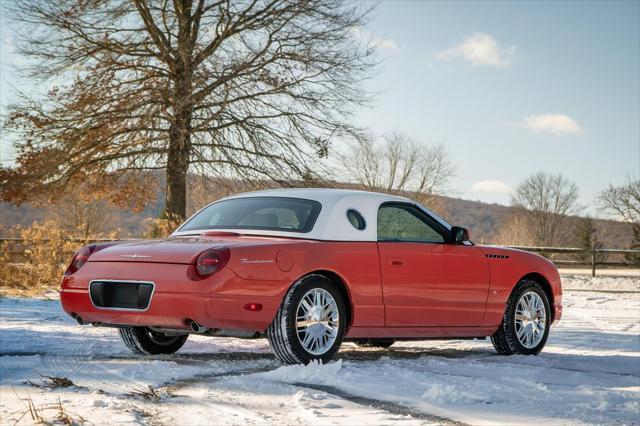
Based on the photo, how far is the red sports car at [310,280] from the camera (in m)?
6.55

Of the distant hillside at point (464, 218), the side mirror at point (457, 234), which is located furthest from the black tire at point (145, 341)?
the distant hillside at point (464, 218)

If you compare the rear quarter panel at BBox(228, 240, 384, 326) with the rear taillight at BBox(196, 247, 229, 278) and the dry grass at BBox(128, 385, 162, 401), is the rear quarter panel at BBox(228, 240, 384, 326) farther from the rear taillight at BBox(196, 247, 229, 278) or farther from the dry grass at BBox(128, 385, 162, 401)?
the dry grass at BBox(128, 385, 162, 401)

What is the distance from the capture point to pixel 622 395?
6.14 metres

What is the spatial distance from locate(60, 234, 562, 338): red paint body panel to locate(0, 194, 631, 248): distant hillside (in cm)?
4357

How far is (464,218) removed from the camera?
12106 centimetres

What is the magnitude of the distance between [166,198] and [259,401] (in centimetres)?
1875

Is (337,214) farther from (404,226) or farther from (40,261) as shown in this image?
(40,261)

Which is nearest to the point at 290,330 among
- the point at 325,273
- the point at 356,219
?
the point at 325,273

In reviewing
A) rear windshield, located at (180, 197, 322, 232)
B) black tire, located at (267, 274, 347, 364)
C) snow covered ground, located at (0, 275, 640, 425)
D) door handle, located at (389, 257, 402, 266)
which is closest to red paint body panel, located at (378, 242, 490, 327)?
door handle, located at (389, 257, 402, 266)

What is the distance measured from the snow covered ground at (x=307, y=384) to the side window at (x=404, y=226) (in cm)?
109

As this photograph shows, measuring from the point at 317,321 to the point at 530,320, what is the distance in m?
2.90

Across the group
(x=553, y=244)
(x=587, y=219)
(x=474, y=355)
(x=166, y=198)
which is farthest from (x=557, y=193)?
(x=474, y=355)

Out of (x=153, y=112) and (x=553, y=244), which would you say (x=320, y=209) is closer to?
(x=153, y=112)

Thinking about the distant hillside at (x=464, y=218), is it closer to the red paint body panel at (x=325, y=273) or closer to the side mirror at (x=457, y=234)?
the red paint body panel at (x=325, y=273)
